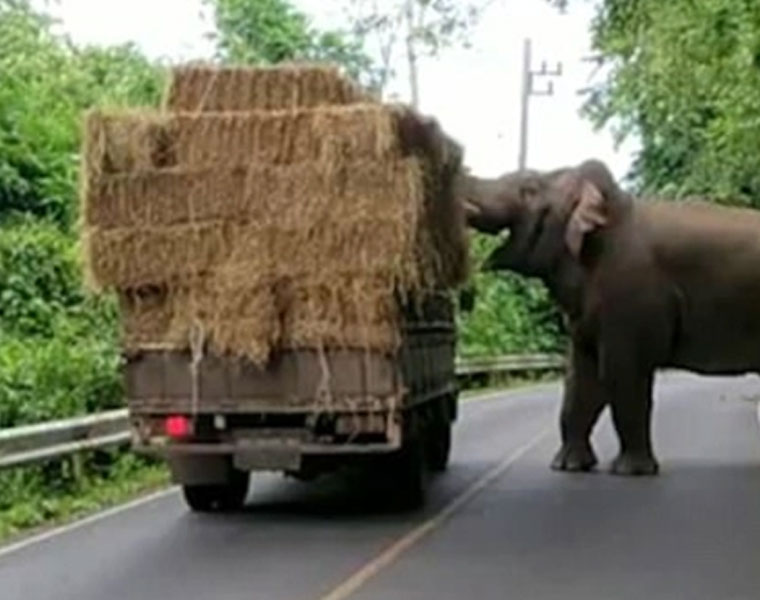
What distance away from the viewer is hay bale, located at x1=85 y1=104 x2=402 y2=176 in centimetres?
1631

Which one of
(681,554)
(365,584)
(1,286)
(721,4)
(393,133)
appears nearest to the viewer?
(365,584)

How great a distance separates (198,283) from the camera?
655 inches

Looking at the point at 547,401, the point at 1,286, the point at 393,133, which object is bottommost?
the point at 547,401

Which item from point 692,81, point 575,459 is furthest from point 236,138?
point 692,81

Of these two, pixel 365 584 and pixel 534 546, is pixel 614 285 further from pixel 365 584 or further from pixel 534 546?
pixel 365 584

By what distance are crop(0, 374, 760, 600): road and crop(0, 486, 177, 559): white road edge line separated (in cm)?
6

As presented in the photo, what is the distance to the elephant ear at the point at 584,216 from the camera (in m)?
22.0

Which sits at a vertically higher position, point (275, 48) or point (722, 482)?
point (275, 48)

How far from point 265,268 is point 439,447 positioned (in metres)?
5.09

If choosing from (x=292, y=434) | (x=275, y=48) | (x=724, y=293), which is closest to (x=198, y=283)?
(x=292, y=434)

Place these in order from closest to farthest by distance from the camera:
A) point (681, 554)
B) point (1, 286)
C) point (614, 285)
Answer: point (681, 554) → point (614, 285) → point (1, 286)

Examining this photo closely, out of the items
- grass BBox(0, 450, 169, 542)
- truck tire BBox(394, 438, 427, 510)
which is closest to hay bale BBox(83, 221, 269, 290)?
grass BBox(0, 450, 169, 542)

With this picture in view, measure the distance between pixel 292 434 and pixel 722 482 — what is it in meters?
5.33

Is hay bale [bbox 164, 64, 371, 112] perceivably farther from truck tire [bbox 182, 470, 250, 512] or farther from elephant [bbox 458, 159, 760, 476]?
elephant [bbox 458, 159, 760, 476]
